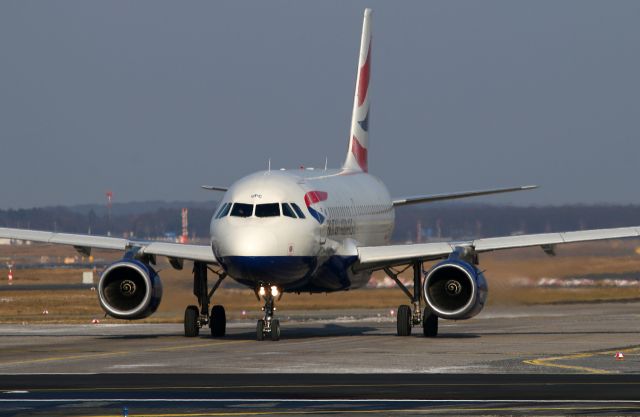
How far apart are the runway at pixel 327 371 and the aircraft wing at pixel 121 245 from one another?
2279 mm

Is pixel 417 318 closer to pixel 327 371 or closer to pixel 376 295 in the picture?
pixel 327 371

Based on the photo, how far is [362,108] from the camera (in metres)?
55.7

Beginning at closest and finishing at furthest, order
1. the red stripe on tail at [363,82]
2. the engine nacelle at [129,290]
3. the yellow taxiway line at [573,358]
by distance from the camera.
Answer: the yellow taxiway line at [573,358]
the engine nacelle at [129,290]
the red stripe on tail at [363,82]

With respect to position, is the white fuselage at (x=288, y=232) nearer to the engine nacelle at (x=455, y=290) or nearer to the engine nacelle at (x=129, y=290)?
the engine nacelle at (x=129, y=290)

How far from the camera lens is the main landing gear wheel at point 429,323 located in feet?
133

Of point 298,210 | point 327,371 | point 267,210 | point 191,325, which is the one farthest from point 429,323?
point 327,371

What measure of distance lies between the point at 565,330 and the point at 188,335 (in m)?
10.7

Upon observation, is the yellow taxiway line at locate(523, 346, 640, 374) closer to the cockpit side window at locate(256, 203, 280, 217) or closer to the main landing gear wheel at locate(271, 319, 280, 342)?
the main landing gear wheel at locate(271, 319, 280, 342)

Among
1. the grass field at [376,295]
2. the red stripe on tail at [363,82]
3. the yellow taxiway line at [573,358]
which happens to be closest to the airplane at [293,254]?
the yellow taxiway line at [573,358]

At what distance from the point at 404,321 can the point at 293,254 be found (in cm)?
449

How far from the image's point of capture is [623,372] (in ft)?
92.7

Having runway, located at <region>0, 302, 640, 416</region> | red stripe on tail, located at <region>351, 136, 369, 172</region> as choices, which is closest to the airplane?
runway, located at <region>0, 302, 640, 416</region>

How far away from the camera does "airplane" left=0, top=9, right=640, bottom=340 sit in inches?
1500

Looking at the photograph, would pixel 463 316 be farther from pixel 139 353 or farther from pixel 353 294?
pixel 353 294
